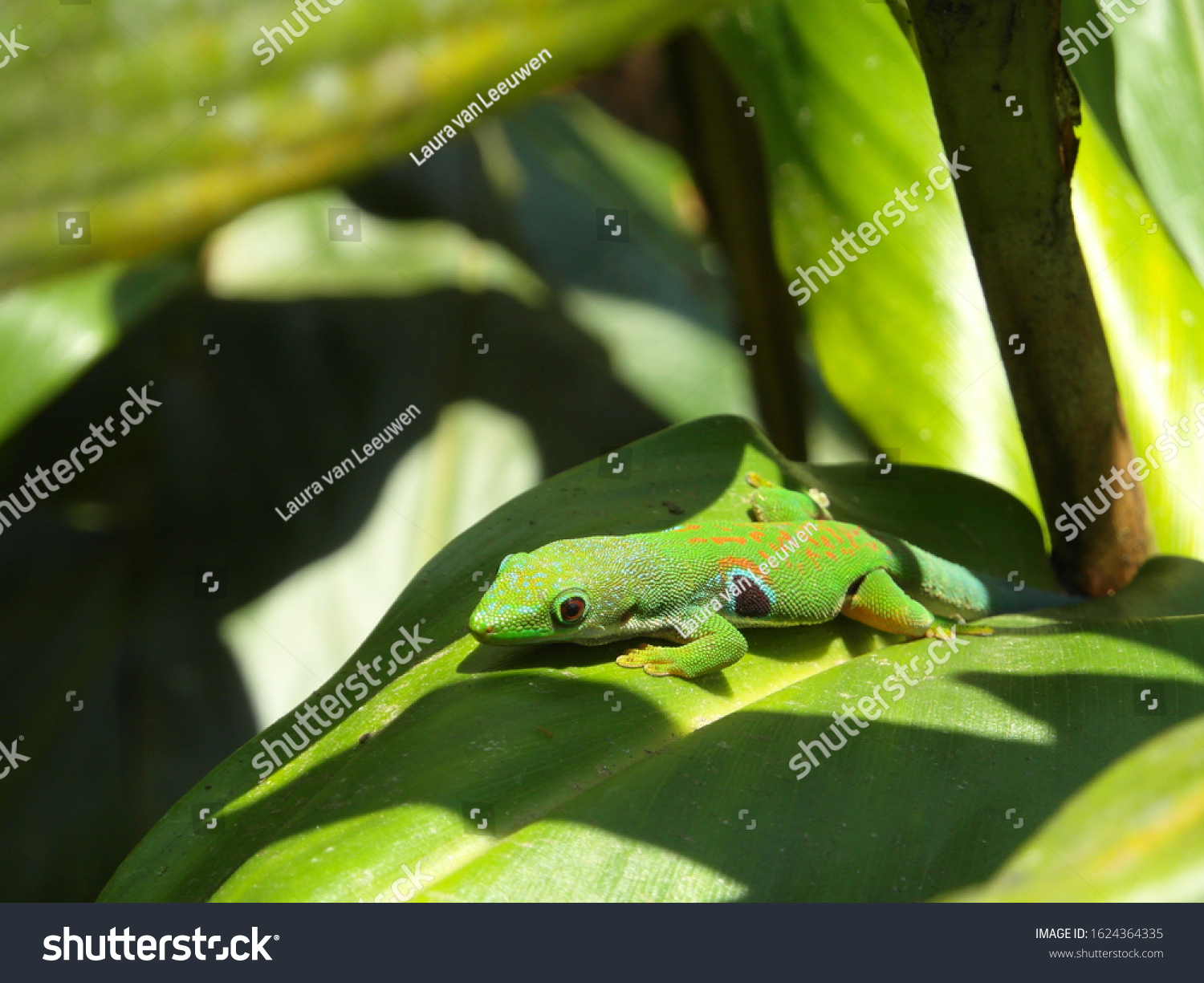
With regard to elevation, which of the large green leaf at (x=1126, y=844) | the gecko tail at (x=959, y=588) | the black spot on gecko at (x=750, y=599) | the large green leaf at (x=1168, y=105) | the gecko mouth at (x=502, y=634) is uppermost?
the large green leaf at (x=1168, y=105)

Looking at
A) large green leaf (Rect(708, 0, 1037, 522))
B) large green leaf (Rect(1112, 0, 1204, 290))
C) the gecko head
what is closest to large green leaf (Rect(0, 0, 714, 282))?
the gecko head

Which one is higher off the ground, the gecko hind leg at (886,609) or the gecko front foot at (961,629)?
the gecko hind leg at (886,609)

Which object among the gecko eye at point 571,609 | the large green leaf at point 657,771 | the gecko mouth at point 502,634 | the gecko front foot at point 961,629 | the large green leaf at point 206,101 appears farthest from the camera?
the gecko front foot at point 961,629

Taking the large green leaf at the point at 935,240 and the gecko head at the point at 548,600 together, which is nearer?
the gecko head at the point at 548,600

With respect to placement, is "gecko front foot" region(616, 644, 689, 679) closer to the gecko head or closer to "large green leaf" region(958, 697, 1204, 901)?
the gecko head

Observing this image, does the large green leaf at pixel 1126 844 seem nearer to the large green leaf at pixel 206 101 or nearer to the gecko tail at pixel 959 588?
the large green leaf at pixel 206 101

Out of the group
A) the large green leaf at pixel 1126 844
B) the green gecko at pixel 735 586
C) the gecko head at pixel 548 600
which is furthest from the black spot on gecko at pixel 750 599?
the large green leaf at pixel 1126 844
